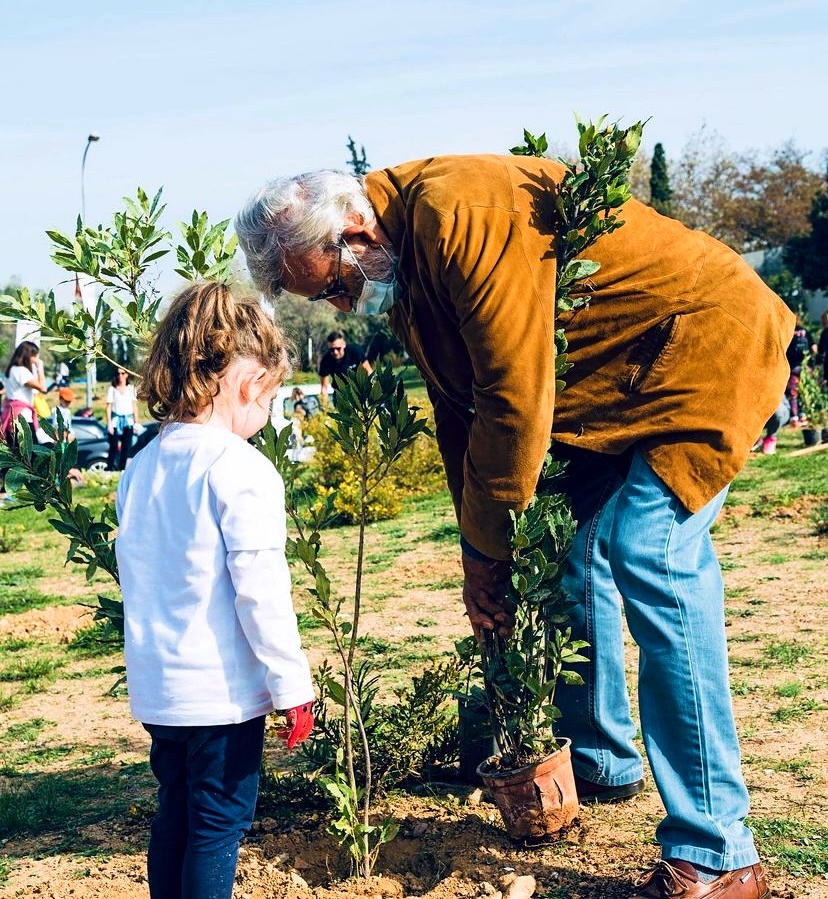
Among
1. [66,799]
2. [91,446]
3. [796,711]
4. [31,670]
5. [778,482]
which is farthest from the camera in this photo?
[91,446]

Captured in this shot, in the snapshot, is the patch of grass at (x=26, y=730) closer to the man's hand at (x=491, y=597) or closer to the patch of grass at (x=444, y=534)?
the man's hand at (x=491, y=597)

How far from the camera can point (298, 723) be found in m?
2.34

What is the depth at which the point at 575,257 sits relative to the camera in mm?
2721

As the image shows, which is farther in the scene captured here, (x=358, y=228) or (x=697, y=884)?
(x=358, y=228)

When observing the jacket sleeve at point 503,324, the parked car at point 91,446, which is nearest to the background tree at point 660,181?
the parked car at point 91,446

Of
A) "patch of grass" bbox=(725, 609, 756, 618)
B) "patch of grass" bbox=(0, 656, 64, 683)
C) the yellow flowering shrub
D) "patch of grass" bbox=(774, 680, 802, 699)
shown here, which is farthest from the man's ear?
the yellow flowering shrub

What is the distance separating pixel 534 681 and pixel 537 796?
320 millimetres

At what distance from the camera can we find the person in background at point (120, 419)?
54.1 ft

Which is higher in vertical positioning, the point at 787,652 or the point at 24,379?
the point at 24,379

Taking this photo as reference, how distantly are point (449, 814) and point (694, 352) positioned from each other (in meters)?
1.48

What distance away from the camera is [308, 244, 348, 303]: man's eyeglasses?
279 centimetres

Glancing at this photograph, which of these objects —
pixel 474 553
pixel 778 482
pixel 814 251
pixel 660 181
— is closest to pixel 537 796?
pixel 474 553

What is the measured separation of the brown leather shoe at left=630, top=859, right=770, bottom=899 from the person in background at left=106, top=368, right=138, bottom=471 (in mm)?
14325

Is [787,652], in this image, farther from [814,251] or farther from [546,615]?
[814,251]
